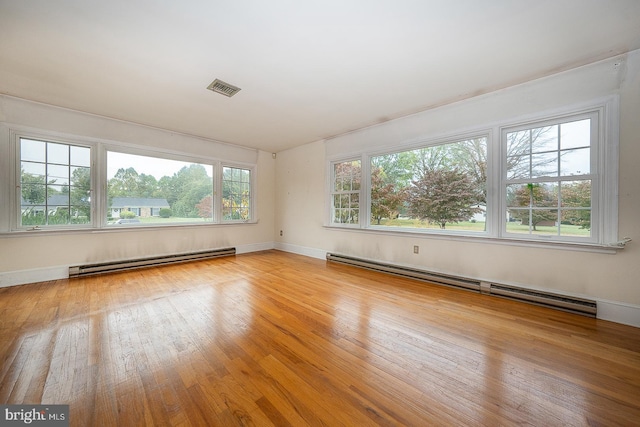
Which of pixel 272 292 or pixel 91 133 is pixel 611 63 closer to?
pixel 272 292

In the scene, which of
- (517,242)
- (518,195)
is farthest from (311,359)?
(518,195)

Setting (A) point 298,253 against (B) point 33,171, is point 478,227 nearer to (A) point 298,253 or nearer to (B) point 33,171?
(A) point 298,253

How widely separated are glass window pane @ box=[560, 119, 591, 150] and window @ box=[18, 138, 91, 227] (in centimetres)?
653

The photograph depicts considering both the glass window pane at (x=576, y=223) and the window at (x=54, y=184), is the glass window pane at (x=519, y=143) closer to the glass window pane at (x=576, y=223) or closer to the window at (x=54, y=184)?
the glass window pane at (x=576, y=223)

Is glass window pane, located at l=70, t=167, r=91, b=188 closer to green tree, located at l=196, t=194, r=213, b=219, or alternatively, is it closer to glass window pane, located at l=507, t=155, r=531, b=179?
green tree, located at l=196, t=194, r=213, b=219

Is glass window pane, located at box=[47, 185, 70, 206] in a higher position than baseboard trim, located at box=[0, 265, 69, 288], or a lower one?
higher

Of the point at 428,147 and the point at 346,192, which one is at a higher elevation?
the point at 428,147

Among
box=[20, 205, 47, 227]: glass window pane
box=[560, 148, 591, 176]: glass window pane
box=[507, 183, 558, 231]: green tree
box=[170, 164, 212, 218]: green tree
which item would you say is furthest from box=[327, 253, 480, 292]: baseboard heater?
box=[20, 205, 47, 227]: glass window pane

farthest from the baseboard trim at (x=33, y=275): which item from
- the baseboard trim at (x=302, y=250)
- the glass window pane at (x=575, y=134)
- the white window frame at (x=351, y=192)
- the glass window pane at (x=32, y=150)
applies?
the glass window pane at (x=575, y=134)

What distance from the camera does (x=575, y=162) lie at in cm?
251

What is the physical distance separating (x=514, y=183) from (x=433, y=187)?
3.14 ft

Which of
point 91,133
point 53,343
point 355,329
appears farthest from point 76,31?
point 355,329

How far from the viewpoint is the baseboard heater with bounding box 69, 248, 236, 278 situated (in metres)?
3.55

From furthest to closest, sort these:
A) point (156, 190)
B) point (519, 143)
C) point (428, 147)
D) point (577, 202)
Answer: point (156, 190)
point (428, 147)
point (519, 143)
point (577, 202)
